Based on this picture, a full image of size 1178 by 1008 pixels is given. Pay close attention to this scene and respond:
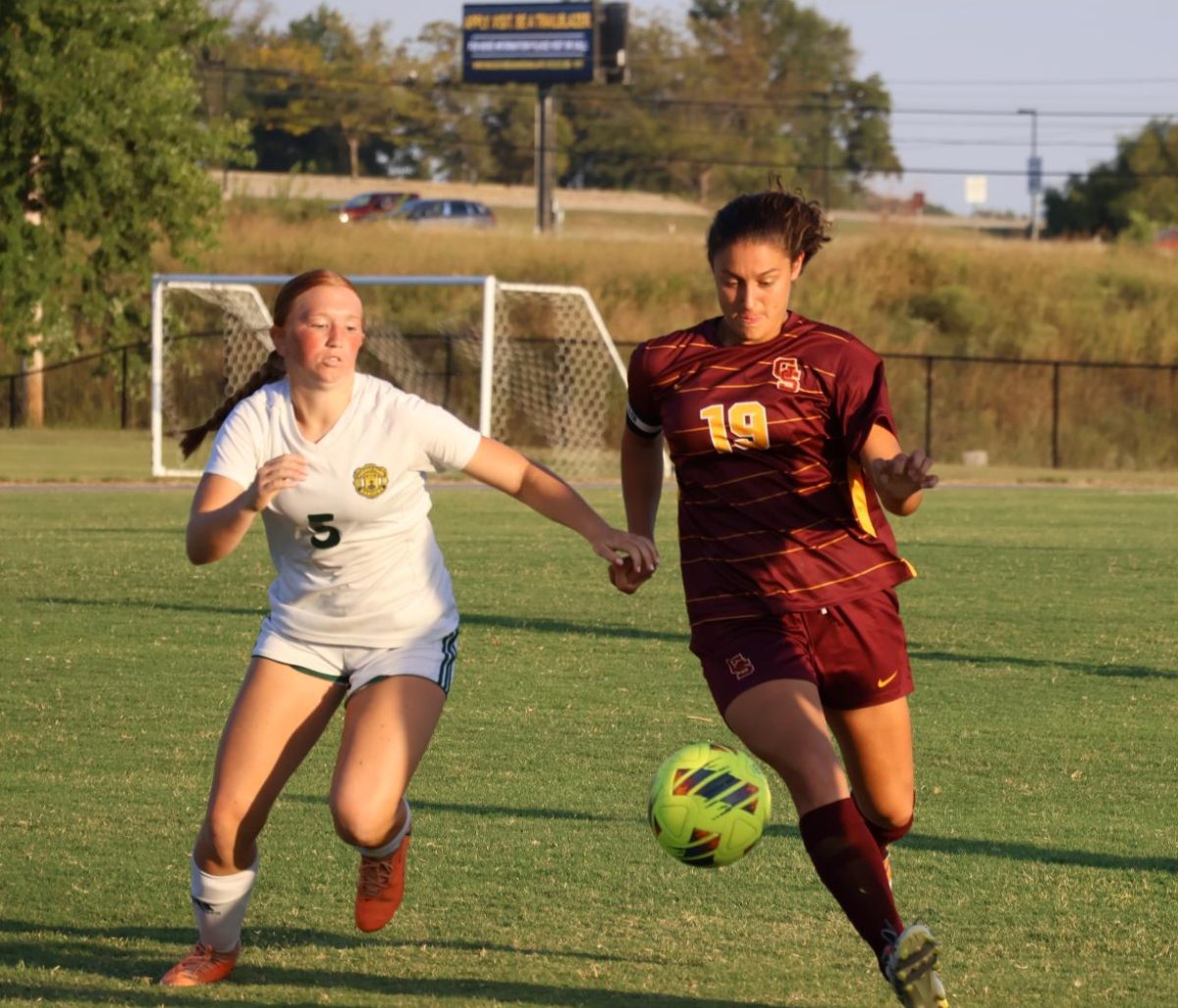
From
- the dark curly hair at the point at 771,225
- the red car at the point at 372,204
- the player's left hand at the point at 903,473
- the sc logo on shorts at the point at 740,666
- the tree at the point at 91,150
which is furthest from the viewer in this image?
the red car at the point at 372,204

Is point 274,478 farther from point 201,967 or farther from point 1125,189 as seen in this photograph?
point 1125,189

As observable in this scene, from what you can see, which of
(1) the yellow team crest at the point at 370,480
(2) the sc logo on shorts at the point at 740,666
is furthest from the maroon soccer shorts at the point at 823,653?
(1) the yellow team crest at the point at 370,480

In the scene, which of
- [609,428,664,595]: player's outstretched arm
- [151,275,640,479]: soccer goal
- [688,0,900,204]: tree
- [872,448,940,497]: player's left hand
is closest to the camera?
[872,448,940,497]: player's left hand

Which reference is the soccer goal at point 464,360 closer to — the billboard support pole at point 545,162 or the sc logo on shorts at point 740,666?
the billboard support pole at point 545,162

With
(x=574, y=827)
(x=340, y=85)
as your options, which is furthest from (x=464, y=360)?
(x=340, y=85)

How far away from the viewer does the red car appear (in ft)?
191

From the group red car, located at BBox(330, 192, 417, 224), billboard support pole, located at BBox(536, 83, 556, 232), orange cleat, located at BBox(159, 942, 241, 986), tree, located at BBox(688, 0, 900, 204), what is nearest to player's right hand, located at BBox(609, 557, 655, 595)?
orange cleat, located at BBox(159, 942, 241, 986)

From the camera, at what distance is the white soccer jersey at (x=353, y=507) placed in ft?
16.3

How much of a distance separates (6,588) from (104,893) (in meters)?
7.94

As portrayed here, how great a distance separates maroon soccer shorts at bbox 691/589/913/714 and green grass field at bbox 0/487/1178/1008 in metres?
0.76

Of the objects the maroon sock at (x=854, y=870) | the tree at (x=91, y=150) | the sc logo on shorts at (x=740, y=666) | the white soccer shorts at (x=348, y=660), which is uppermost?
the tree at (x=91, y=150)

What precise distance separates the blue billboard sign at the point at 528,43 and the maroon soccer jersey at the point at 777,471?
2147 inches

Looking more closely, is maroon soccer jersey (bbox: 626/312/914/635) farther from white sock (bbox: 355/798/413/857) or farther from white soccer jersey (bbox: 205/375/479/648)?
white sock (bbox: 355/798/413/857)

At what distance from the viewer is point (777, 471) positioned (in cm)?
486
